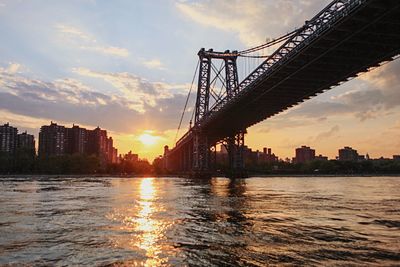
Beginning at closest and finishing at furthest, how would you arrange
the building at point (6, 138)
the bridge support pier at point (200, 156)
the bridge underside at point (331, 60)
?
the bridge underside at point (331, 60)
the bridge support pier at point (200, 156)
the building at point (6, 138)

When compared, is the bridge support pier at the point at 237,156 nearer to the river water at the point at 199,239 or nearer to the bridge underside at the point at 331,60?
the bridge underside at the point at 331,60

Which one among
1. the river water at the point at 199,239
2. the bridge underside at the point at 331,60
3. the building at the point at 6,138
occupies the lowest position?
the river water at the point at 199,239

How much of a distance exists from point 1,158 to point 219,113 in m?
102

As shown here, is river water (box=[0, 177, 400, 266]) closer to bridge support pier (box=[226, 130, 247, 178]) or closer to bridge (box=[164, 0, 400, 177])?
bridge (box=[164, 0, 400, 177])

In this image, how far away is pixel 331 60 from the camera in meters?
40.8

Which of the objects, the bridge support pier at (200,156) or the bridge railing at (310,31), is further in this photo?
the bridge support pier at (200,156)

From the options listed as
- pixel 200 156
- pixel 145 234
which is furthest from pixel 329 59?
pixel 200 156

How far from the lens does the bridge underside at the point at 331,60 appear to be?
30605 mm

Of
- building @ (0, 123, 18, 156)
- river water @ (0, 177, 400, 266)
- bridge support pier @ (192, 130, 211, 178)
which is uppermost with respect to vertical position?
building @ (0, 123, 18, 156)

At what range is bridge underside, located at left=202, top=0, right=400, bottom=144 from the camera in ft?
100

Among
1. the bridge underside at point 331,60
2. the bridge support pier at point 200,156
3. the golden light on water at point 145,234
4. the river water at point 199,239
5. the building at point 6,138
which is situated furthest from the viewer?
the building at point 6,138

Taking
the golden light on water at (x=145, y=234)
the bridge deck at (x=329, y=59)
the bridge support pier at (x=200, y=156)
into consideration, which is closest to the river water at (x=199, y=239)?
the golden light on water at (x=145, y=234)

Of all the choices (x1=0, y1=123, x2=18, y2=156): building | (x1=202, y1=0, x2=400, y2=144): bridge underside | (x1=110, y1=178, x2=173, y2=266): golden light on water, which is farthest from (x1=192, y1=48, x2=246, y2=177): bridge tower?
(x1=0, y1=123, x2=18, y2=156): building

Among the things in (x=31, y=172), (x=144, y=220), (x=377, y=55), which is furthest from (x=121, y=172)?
(x=144, y=220)
